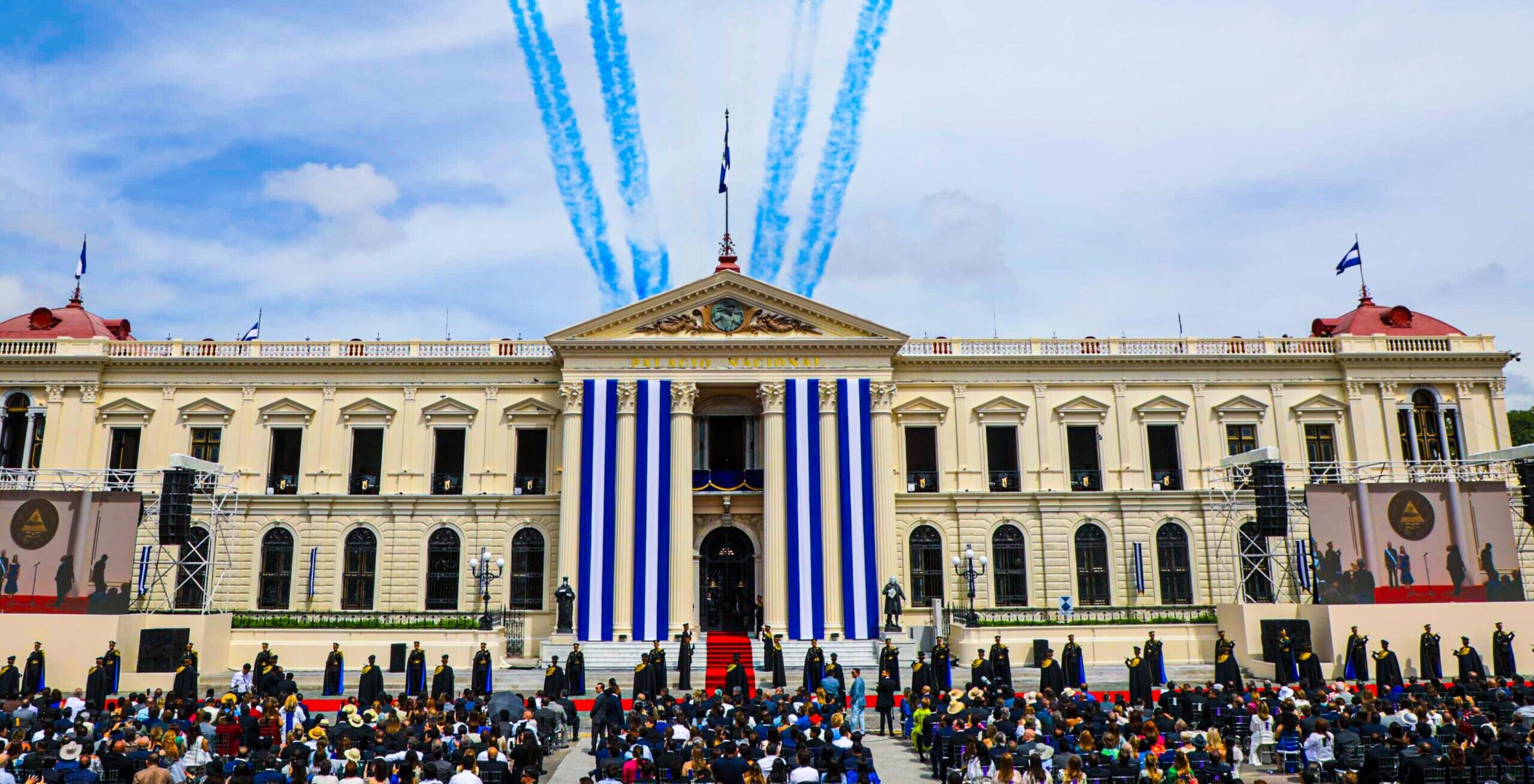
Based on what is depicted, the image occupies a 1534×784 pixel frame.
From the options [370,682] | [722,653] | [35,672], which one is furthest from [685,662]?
[35,672]

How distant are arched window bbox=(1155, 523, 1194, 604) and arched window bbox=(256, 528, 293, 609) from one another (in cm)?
3224

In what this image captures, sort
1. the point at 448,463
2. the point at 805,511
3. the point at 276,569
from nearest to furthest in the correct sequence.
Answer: the point at 805,511 < the point at 276,569 < the point at 448,463

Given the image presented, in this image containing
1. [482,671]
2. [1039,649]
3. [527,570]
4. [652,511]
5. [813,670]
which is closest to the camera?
[482,671]

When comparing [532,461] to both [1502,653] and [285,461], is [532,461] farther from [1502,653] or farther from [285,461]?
[1502,653]

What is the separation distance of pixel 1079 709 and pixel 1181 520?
2472 cm

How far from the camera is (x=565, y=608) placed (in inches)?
1458

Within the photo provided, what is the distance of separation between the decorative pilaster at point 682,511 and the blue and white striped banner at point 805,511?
3.46m

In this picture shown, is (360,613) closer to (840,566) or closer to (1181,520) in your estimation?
(840,566)

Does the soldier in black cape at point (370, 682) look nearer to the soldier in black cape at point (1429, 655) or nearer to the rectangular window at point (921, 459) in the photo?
the rectangular window at point (921, 459)

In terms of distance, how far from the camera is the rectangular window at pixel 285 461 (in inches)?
1651

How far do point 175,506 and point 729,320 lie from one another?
1885 cm

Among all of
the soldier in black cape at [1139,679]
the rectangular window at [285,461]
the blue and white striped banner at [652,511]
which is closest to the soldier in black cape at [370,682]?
the blue and white striped banner at [652,511]

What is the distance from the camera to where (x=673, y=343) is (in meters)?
40.1

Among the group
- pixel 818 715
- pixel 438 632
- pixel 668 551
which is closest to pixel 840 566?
pixel 668 551
